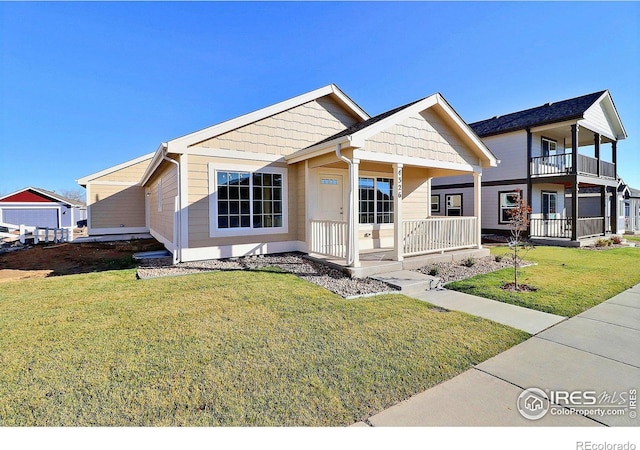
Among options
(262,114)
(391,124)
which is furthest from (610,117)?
(262,114)

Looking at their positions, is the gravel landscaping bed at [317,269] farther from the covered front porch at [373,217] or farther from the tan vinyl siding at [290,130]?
the tan vinyl siding at [290,130]

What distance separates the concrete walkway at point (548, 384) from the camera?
233 centimetres

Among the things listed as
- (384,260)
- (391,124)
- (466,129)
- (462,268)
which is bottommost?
(462,268)

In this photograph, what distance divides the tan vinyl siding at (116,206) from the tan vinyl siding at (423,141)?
18.2 m

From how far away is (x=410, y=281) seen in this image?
6359 mm

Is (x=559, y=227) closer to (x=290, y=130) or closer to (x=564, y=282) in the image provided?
(x=564, y=282)

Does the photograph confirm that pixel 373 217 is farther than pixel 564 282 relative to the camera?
Yes

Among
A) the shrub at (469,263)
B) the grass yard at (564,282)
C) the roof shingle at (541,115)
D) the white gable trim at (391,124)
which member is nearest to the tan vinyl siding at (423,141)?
the white gable trim at (391,124)

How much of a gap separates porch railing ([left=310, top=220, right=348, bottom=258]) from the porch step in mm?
1332

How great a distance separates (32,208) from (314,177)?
77.5 ft

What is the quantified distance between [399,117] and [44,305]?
8359 mm

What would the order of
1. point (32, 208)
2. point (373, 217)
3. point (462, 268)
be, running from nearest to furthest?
point (462, 268) < point (373, 217) < point (32, 208)

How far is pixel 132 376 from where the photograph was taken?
110 inches
